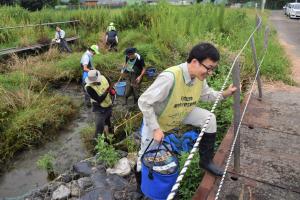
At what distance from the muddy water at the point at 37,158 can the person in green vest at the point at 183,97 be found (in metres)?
3.30

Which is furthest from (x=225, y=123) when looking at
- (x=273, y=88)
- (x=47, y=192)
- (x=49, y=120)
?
(x=49, y=120)

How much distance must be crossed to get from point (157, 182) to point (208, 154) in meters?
0.66

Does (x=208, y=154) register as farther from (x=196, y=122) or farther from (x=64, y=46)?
(x=64, y=46)

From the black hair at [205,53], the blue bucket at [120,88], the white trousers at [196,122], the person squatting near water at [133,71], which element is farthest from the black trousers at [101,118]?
the black hair at [205,53]

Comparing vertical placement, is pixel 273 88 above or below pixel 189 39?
below

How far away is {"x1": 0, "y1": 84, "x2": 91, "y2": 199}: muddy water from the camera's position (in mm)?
5574

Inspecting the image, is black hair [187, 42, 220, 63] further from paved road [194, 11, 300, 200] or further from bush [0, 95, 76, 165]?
bush [0, 95, 76, 165]

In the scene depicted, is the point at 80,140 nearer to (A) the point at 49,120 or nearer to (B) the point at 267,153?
(A) the point at 49,120

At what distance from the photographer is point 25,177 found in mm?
5820

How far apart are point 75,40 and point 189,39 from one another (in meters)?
7.99

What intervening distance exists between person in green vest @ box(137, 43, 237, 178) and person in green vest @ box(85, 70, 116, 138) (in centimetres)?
274

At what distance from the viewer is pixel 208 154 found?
333cm

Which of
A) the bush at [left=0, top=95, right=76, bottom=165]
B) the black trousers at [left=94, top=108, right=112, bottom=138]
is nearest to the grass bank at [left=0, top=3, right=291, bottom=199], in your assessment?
the bush at [left=0, top=95, right=76, bottom=165]

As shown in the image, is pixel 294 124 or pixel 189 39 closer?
pixel 294 124
